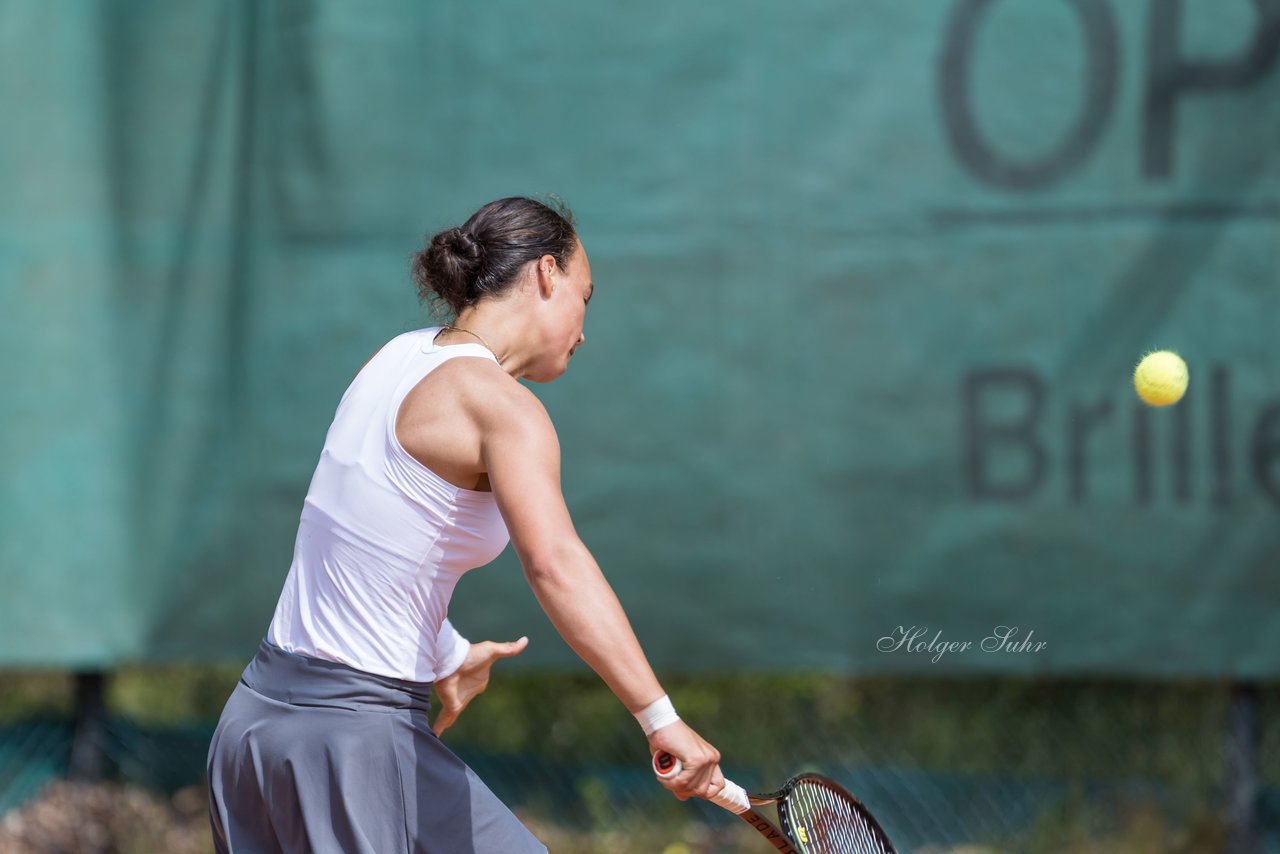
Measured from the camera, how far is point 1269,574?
10.7 feet

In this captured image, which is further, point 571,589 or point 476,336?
point 476,336

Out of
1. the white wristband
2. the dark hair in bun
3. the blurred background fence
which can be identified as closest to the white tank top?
the dark hair in bun

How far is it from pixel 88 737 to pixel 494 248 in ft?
8.02

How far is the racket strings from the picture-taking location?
2.07 metres

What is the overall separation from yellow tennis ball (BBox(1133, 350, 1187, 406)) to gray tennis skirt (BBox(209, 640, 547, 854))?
69.3 inches

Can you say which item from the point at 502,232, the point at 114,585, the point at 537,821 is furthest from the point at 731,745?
the point at 502,232

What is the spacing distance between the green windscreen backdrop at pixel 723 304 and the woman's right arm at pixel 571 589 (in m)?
1.73

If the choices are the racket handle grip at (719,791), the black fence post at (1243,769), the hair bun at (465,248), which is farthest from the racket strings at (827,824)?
the black fence post at (1243,769)

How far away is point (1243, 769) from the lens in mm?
3424

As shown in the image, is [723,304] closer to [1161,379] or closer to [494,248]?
[1161,379]

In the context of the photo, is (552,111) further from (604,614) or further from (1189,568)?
(604,614)

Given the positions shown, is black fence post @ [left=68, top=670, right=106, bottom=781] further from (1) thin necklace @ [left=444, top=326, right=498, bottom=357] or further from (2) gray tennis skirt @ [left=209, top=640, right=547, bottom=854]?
(1) thin necklace @ [left=444, top=326, right=498, bottom=357]

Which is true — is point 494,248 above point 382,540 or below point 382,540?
above

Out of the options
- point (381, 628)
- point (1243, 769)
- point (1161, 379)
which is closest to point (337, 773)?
point (381, 628)
